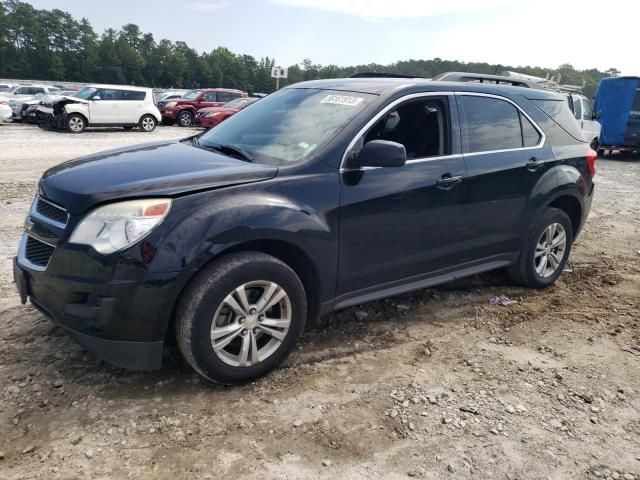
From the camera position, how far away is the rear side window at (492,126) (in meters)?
4.07

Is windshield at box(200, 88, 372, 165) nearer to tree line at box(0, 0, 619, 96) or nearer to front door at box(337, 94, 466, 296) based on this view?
front door at box(337, 94, 466, 296)

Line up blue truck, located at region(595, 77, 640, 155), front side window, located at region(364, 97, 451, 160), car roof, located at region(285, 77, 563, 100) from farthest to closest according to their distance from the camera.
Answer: blue truck, located at region(595, 77, 640, 155), front side window, located at region(364, 97, 451, 160), car roof, located at region(285, 77, 563, 100)

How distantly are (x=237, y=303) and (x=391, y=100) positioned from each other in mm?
1773

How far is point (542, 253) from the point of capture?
4.82m

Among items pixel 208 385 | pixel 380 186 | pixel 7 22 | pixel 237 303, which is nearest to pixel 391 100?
pixel 380 186

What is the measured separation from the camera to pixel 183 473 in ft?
7.94

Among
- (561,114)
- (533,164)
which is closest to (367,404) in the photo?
(533,164)

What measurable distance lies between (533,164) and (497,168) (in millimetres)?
488

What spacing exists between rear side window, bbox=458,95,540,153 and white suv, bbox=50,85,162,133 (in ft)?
53.7

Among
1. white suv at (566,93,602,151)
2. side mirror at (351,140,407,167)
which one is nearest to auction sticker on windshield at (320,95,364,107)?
side mirror at (351,140,407,167)

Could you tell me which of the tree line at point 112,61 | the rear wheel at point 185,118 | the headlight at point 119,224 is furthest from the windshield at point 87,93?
the tree line at point 112,61

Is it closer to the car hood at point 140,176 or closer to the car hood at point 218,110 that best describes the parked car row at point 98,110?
the car hood at point 218,110

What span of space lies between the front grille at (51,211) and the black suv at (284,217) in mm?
13

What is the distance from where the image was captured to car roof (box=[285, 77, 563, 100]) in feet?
12.3
